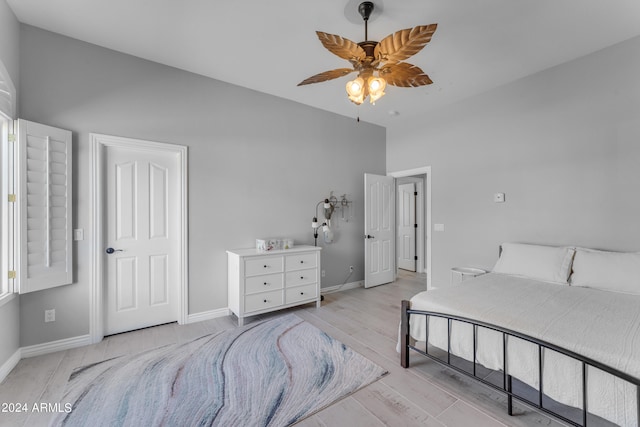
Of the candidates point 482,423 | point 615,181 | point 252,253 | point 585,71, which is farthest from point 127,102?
point 615,181

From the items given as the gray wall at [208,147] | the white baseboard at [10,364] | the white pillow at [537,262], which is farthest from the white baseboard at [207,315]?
the white pillow at [537,262]

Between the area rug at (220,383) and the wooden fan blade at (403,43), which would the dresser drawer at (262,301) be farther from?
the wooden fan blade at (403,43)

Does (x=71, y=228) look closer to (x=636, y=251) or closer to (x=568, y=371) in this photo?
(x=568, y=371)

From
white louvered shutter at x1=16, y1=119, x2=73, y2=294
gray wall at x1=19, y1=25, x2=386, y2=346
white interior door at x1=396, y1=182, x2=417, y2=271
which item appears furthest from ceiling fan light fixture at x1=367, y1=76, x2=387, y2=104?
white interior door at x1=396, y1=182, x2=417, y2=271

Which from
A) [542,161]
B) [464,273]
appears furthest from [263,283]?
[542,161]

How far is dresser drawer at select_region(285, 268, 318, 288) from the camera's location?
3457mm

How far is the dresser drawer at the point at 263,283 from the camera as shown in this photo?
10.3ft

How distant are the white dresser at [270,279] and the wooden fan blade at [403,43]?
93.1 inches

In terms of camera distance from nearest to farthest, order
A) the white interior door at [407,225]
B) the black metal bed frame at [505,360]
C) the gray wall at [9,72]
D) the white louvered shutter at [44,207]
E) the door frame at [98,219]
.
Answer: the black metal bed frame at [505,360] → the gray wall at [9,72] → the white louvered shutter at [44,207] → the door frame at [98,219] → the white interior door at [407,225]

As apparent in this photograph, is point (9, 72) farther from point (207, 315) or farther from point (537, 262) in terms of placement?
point (537, 262)

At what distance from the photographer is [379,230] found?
476 centimetres

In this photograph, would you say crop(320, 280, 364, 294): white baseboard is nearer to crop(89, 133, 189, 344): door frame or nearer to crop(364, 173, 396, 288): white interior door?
crop(364, 173, 396, 288): white interior door

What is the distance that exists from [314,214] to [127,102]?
8.63 ft

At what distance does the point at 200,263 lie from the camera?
321 centimetres
